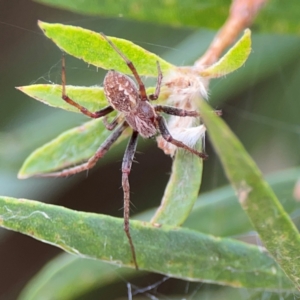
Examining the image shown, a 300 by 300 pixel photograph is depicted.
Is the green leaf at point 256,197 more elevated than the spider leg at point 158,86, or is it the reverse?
the spider leg at point 158,86

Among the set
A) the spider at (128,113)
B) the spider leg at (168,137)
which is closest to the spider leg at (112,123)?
the spider at (128,113)

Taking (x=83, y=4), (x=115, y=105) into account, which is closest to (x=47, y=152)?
(x=115, y=105)

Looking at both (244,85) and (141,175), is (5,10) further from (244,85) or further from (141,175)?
(244,85)

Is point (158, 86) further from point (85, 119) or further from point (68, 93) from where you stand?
point (85, 119)

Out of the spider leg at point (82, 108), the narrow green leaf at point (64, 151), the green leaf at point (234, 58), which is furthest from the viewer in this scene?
the narrow green leaf at point (64, 151)

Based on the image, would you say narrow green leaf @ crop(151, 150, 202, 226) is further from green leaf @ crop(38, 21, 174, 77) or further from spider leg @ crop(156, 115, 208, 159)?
green leaf @ crop(38, 21, 174, 77)

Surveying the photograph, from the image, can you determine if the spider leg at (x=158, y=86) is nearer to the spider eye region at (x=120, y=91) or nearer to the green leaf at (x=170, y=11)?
the spider eye region at (x=120, y=91)
